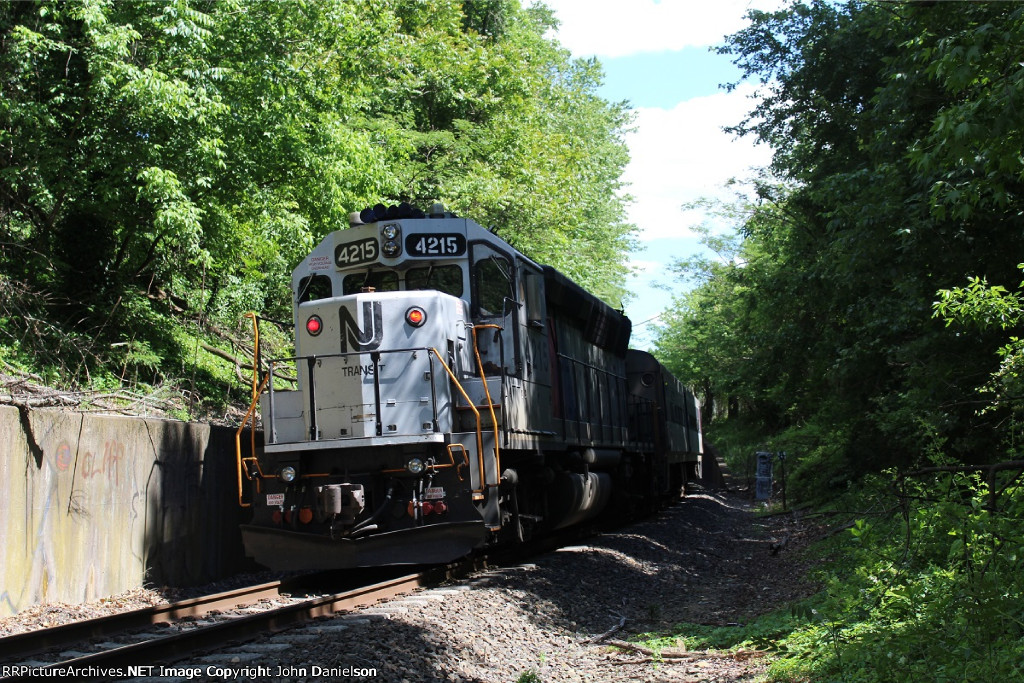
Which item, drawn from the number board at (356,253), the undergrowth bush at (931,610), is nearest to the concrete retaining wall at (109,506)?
the number board at (356,253)

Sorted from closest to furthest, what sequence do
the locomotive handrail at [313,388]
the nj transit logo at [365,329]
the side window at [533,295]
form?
the locomotive handrail at [313,388] → the nj transit logo at [365,329] → the side window at [533,295]

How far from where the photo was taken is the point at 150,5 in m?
12.4

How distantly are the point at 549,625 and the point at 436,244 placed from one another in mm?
3994

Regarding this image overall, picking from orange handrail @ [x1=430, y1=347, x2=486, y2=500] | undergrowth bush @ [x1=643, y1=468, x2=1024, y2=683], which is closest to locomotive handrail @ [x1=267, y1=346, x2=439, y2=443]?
orange handrail @ [x1=430, y1=347, x2=486, y2=500]

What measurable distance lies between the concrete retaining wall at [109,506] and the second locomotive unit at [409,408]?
120cm

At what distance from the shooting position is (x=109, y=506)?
27.6ft

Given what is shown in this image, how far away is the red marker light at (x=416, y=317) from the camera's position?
28.6ft

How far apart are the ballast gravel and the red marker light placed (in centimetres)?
254

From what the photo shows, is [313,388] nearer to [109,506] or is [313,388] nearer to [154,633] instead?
[109,506]

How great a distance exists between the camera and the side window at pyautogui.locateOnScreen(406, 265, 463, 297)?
9305mm

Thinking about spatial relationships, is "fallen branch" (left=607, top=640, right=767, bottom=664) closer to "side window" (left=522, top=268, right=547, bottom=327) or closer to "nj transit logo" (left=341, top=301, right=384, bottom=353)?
"nj transit logo" (left=341, top=301, right=384, bottom=353)

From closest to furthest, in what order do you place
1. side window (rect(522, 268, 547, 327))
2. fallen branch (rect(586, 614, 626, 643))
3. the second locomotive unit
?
fallen branch (rect(586, 614, 626, 643)) < the second locomotive unit < side window (rect(522, 268, 547, 327))

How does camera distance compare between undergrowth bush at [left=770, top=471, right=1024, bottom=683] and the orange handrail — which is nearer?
undergrowth bush at [left=770, top=471, right=1024, bottom=683]

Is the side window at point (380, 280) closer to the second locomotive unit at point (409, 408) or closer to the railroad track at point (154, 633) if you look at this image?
the second locomotive unit at point (409, 408)
